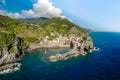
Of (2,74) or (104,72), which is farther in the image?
(104,72)

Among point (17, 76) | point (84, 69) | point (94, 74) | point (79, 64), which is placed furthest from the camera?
point (79, 64)

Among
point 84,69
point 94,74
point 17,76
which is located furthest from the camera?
point 84,69

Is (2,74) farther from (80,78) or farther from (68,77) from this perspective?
(80,78)

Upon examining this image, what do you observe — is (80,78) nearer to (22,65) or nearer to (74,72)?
(74,72)

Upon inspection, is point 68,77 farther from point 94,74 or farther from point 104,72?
point 104,72

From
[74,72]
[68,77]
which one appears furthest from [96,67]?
[68,77]

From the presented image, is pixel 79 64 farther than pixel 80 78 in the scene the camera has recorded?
Yes

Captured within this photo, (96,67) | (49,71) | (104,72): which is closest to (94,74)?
(104,72)

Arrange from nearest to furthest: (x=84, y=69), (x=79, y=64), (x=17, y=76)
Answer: (x=17, y=76)
(x=84, y=69)
(x=79, y=64)
